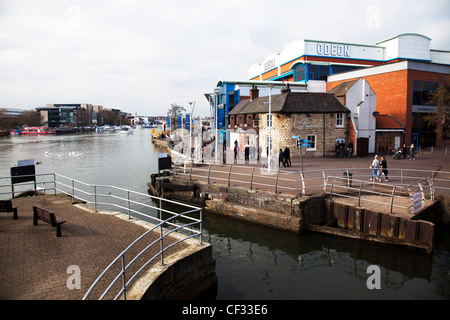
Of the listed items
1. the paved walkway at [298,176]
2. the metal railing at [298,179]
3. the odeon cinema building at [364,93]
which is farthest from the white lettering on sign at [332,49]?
the metal railing at [298,179]

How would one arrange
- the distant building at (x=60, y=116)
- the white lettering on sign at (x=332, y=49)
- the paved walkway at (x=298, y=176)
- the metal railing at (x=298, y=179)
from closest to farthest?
1. the metal railing at (x=298, y=179)
2. the paved walkway at (x=298, y=176)
3. the white lettering on sign at (x=332, y=49)
4. the distant building at (x=60, y=116)

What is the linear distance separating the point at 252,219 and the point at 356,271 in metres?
5.67

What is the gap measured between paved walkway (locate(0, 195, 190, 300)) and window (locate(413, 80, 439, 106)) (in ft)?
121

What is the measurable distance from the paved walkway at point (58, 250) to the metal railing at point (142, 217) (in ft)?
0.72

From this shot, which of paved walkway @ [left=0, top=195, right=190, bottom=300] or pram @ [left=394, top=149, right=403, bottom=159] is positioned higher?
pram @ [left=394, top=149, right=403, bottom=159]

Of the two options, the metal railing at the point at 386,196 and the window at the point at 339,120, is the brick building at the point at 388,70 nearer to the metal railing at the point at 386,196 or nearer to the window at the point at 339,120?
the window at the point at 339,120

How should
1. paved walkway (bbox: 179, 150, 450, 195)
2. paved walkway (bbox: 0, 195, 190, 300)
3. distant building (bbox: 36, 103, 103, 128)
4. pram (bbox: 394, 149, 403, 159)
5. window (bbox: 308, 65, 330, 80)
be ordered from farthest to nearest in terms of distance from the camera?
distant building (bbox: 36, 103, 103, 128) < window (bbox: 308, 65, 330, 80) < pram (bbox: 394, 149, 403, 159) < paved walkway (bbox: 179, 150, 450, 195) < paved walkway (bbox: 0, 195, 190, 300)

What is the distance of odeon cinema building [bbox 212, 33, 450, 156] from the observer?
2931 cm

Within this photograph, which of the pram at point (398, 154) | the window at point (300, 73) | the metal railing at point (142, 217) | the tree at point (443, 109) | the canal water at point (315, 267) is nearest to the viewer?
the metal railing at point (142, 217)

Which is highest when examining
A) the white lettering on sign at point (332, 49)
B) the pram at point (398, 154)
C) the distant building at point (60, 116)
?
the white lettering on sign at point (332, 49)

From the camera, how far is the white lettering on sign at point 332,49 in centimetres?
5425

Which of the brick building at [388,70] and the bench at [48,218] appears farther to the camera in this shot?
the brick building at [388,70]

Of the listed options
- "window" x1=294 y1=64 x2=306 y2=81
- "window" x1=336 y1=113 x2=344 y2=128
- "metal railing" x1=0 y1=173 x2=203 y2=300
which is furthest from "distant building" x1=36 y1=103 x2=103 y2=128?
"window" x1=336 y1=113 x2=344 y2=128
